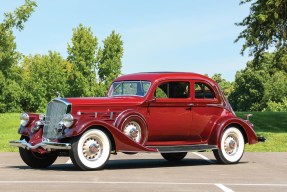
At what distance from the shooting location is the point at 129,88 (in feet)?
46.7

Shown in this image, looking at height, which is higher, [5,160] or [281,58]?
[281,58]

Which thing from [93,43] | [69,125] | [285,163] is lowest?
[285,163]

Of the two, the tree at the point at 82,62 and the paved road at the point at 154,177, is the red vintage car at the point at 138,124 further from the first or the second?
the tree at the point at 82,62

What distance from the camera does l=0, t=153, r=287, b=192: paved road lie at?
368 inches

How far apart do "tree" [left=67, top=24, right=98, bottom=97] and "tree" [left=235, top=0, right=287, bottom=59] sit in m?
27.9

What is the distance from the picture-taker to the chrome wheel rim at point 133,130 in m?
13.1

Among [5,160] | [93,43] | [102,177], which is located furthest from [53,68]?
[102,177]

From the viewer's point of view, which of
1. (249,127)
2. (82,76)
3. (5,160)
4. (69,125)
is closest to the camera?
(69,125)

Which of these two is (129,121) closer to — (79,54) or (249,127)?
(249,127)

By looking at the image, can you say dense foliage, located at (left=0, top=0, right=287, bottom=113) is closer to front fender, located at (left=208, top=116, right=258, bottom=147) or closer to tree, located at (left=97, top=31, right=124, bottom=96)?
tree, located at (left=97, top=31, right=124, bottom=96)

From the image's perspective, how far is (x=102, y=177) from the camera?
11062 mm

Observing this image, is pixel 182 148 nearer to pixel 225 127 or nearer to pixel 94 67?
pixel 225 127

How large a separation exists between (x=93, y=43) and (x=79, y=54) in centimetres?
220

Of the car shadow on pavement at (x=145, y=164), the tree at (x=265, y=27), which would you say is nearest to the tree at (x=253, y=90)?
the tree at (x=265, y=27)
